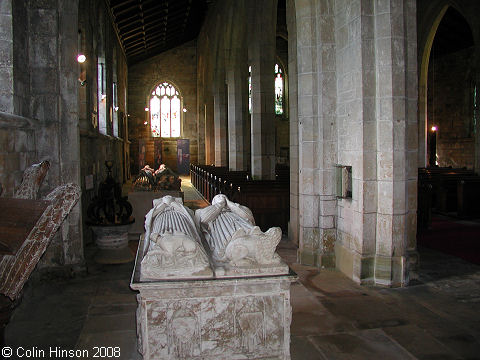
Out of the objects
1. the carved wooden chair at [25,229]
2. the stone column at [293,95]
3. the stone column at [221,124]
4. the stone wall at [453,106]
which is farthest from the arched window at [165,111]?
the carved wooden chair at [25,229]

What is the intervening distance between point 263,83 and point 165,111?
54.9 ft

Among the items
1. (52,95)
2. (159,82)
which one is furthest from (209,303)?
(159,82)

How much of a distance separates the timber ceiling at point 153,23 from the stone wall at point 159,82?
61cm

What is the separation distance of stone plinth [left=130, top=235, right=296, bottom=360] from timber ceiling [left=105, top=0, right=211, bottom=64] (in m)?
13.2

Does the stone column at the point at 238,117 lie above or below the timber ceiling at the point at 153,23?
below

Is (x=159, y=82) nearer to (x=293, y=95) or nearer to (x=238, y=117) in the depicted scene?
(x=238, y=117)

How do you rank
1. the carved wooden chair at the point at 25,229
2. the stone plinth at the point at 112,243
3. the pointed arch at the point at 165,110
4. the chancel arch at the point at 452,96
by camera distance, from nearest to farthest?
the carved wooden chair at the point at 25,229
the stone plinth at the point at 112,243
the chancel arch at the point at 452,96
the pointed arch at the point at 165,110

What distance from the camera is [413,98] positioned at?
5398mm

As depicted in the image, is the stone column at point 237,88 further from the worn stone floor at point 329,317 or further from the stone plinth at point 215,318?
the stone plinth at point 215,318

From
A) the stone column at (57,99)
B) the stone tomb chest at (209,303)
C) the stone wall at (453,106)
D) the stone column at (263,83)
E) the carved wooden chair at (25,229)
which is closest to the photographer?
the carved wooden chair at (25,229)

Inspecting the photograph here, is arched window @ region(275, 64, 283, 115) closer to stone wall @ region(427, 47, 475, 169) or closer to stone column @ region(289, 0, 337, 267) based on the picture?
stone wall @ region(427, 47, 475, 169)

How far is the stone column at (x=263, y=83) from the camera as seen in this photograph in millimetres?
10359

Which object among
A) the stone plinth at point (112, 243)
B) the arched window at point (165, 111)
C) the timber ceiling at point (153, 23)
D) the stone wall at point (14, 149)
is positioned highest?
the timber ceiling at point (153, 23)

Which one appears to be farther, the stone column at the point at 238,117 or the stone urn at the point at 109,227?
the stone column at the point at 238,117
